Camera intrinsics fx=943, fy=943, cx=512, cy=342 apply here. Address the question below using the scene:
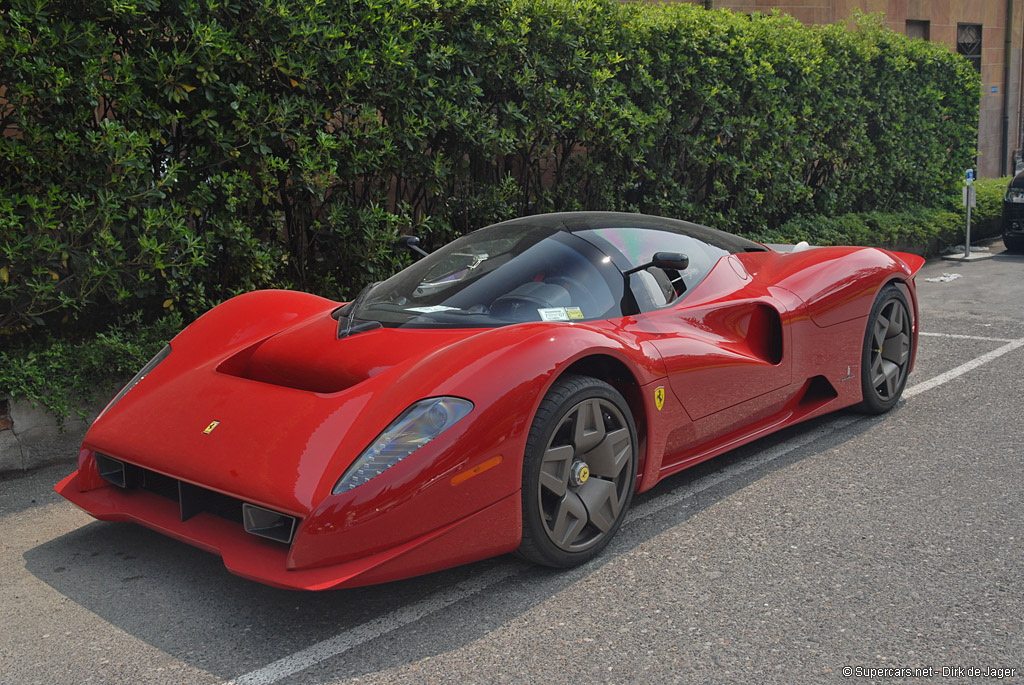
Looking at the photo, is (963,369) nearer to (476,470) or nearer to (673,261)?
(673,261)

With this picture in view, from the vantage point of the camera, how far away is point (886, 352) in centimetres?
523

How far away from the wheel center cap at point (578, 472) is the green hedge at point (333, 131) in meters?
2.88

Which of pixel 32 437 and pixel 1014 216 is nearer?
pixel 32 437

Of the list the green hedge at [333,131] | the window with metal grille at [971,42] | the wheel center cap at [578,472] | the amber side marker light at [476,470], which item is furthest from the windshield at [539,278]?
the window with metal grille at [971,42]

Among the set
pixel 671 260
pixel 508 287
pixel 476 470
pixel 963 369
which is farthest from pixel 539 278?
pixel 963 369

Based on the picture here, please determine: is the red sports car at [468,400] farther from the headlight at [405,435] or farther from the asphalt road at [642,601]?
the asphalt road at [642,601]

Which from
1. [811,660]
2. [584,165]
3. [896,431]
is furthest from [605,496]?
[584,165]

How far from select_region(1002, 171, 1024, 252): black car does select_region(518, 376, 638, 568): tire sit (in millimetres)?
11218

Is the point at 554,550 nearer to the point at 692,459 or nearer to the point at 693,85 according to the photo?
the point at 692,459

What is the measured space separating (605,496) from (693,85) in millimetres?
6552

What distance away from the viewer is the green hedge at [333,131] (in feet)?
15.8

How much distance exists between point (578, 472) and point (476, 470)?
0.48 meters

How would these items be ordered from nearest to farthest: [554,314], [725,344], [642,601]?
[642,601]
[554,314]
[725,344]

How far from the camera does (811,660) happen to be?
107 inches
